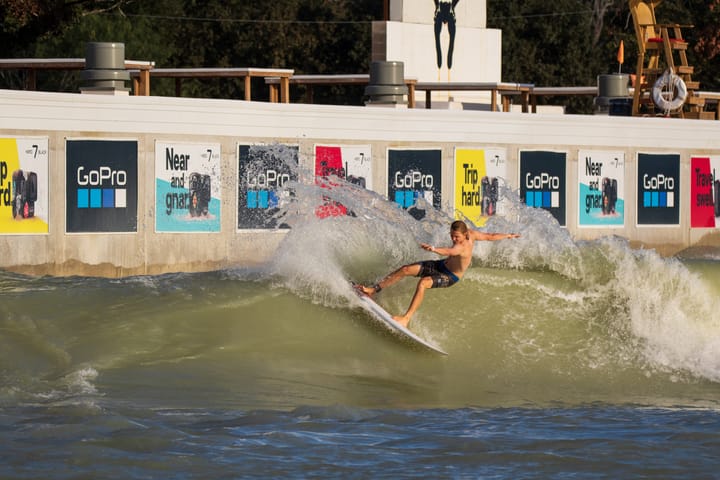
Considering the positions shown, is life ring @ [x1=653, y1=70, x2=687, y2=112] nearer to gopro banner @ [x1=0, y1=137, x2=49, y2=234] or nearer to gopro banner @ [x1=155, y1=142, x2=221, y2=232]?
gopro banner @ [x1=155, y1=142, x2=221, y2=232]

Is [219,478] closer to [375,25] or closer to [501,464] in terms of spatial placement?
[501,464]

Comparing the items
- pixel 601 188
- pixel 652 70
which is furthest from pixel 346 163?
pixel 652 70

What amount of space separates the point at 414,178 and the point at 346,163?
5.39 ft

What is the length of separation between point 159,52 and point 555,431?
1831 inches

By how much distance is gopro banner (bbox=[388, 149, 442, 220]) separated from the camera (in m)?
27.0

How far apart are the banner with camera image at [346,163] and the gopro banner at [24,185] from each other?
5.22m

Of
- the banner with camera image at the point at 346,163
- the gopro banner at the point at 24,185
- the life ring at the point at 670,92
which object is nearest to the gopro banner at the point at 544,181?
the banner with camera image at the point at 346,163

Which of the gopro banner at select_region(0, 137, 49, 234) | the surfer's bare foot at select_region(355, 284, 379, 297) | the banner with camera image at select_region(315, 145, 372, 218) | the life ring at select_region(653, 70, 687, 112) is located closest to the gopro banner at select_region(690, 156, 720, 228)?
the life ring at select_region(653, 70, 687, 112)

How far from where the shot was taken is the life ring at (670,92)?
33031 mm

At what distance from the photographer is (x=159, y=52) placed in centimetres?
5731

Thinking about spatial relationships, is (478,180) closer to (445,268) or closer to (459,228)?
(445,268)

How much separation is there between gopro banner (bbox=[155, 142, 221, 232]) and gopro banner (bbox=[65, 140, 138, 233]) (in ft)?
1.62

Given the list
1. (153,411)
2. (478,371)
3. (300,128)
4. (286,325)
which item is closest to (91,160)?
(300,128)

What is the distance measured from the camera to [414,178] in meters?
27.3
